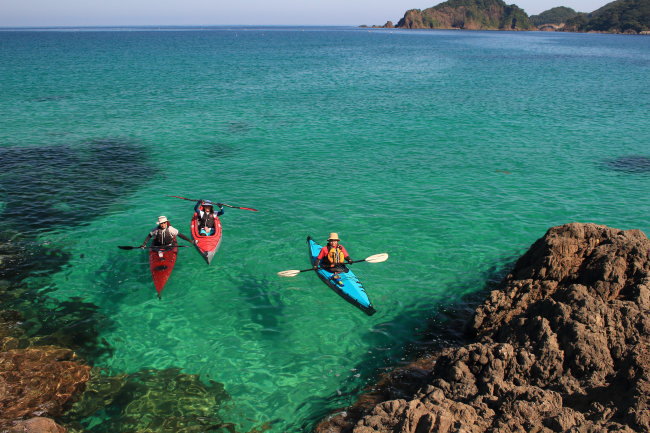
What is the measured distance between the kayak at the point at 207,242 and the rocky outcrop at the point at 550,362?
8741 millimetres

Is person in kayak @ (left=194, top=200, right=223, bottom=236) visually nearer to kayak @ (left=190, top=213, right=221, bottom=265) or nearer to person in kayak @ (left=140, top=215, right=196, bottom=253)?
kayak @ (left=190, top=213, right=221, bottom=265)

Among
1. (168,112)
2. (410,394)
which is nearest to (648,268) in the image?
(410,394)

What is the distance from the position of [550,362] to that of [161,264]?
1278cm

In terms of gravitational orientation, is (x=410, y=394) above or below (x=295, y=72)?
below

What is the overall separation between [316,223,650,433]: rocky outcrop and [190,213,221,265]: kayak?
28.7 feet

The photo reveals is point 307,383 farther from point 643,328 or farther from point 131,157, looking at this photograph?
point 131,157

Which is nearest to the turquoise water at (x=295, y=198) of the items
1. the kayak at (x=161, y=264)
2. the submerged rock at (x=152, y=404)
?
→ the submerged rock at (x=152, y=404)

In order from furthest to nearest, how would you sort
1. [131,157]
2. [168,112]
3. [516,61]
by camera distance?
1. [516,61]
2. [168,112]
3. [131,157]

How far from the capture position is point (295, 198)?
955 inches

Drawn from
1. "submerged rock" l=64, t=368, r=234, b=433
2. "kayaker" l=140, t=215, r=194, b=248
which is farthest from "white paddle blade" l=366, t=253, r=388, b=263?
"kayaker" l=140, t=215, r=194, b=248

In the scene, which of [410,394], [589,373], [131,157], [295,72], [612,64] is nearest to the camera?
[589,373]

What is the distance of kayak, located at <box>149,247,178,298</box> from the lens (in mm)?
16156

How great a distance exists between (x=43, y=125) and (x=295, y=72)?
135 ft

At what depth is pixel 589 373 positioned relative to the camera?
31.5ft
